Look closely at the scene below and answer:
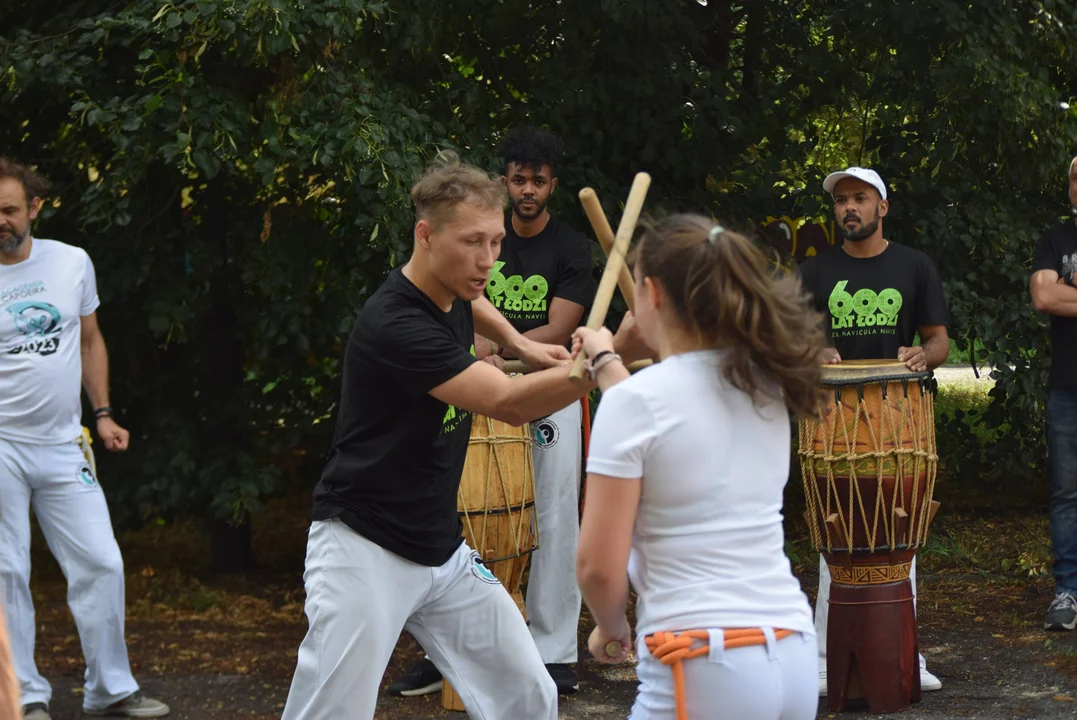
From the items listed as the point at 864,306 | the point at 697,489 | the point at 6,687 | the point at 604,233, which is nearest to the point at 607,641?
the point at 697,489

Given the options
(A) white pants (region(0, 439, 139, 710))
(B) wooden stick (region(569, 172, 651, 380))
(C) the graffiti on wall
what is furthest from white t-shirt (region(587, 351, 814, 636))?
(C) the graffiti on wall

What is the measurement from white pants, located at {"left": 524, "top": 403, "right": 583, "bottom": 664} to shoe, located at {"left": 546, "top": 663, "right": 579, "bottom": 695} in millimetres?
24

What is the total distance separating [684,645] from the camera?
260 centimetres

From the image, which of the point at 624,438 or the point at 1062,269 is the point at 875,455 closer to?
the point at 1062,269

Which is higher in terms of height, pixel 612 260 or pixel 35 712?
pixel 612 260

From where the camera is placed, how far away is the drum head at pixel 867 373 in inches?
206

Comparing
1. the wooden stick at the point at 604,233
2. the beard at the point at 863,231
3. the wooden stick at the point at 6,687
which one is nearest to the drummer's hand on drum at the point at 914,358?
the beard at the point at 863,231

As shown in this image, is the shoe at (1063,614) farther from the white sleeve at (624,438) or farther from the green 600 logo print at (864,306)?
the white sleeve at (624,438)

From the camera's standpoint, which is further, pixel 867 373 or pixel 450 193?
pixel 867 373

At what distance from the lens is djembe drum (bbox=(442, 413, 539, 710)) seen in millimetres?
5332

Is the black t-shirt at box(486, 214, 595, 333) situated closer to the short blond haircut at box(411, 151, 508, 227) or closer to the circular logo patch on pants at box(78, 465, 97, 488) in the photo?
the circular logo patch on pants at box(78, 465, 97, 488)

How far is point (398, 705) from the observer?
5.70 meters

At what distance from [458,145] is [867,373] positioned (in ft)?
8.26

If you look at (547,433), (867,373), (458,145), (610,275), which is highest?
(458,145)
